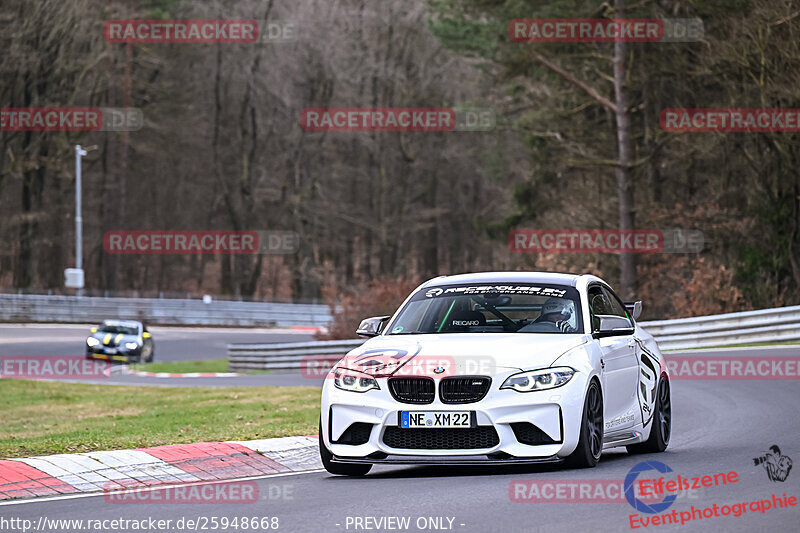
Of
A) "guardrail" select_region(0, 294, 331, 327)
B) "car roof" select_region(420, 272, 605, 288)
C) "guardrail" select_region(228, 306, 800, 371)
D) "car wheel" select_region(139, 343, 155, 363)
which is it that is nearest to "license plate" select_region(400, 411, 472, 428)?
"car roof" select_region(420, 272, 605, 288)

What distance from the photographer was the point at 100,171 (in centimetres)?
7888

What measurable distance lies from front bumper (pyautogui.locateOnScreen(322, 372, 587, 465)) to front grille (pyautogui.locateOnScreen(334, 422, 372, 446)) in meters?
0.03

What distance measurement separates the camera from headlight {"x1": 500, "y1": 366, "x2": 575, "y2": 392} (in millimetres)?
9797

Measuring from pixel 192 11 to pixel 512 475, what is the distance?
65.9 metres

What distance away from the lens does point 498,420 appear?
9.70 m

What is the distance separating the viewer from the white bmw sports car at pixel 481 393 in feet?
32.0

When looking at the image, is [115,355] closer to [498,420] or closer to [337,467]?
[337,467]

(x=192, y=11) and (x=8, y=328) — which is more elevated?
(x=192, y=11)

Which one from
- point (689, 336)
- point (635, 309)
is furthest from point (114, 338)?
point (635, 309)

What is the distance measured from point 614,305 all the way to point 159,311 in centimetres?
4907

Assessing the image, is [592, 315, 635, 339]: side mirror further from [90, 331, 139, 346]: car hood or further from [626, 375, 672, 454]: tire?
[90, 331, 139, 346]: car hood

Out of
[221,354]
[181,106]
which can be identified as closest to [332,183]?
[181,106]

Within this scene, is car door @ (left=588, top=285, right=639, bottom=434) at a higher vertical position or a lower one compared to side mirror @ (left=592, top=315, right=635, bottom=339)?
lower

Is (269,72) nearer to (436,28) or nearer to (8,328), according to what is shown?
(436,28)
